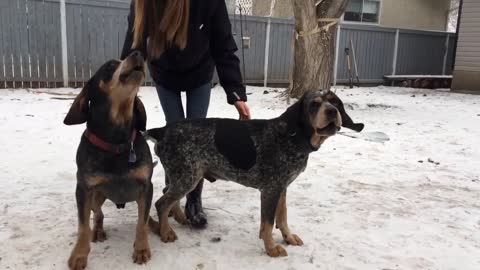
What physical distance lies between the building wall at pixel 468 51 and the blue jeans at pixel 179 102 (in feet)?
42.4

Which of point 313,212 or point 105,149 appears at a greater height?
point 105,149

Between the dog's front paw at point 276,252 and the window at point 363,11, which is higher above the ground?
the window at point 363,11

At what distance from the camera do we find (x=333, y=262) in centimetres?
300

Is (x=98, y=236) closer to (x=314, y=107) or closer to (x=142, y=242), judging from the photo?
(x=142, y=242)

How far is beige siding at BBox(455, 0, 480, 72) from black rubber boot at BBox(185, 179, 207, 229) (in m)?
13.3

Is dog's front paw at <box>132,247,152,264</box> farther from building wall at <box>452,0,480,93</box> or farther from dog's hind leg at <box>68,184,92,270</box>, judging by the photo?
building wall at <box>452,0,480,93</box>

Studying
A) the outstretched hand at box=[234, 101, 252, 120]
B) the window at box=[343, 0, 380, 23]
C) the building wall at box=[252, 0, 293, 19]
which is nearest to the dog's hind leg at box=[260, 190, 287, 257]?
the outstretched hand at box=[234, 101, 252, 120]

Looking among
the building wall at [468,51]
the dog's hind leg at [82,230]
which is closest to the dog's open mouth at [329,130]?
the dog's hind leg at [82,230]

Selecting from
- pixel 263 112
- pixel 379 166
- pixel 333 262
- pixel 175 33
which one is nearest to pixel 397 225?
pixel 333 262

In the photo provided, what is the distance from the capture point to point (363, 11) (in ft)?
58.3

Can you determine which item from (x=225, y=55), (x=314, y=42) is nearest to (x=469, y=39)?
(x=314, y=42)

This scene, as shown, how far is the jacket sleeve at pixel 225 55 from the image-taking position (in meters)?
3.50

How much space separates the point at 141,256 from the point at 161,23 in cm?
162

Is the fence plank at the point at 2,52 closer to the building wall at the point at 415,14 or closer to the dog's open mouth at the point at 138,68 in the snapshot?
the dog's open mouth at the point at 138,68
